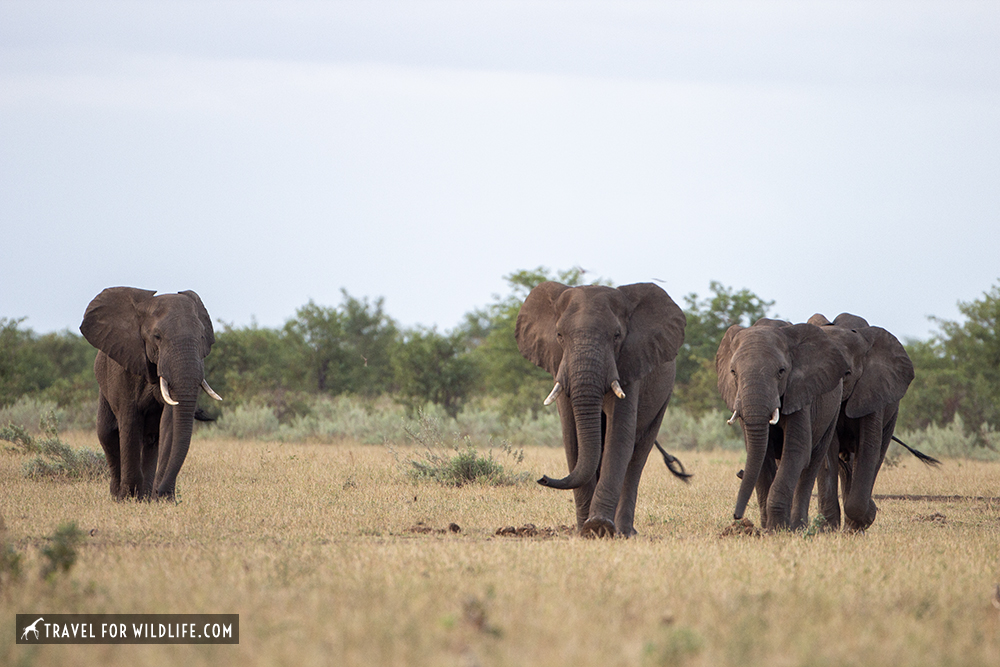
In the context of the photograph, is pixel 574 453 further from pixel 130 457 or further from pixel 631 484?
pixel 130 457

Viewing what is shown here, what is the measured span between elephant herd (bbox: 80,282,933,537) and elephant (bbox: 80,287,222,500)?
0.02m

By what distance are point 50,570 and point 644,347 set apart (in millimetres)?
5212

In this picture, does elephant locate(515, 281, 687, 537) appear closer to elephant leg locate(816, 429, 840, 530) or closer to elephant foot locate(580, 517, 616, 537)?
elephant foot locate(580, 517, 616, 537)

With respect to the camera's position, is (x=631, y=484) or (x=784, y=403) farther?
(x=784, y=403)

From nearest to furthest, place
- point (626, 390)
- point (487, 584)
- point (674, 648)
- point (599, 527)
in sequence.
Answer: point (674, 648) < point (487, 584) < point (599, 527) < point (626, 390)

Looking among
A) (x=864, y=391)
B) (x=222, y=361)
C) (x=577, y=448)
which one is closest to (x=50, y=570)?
(x=577, y=448)

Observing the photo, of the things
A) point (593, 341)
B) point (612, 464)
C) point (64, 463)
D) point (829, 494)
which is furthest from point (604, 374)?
point (64, 463)

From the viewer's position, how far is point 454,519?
34.4 feet

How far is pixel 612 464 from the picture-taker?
8930 millimetres

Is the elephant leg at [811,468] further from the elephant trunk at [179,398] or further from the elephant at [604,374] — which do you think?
the elephant trunk at [179,398]

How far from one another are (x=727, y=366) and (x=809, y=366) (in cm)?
95

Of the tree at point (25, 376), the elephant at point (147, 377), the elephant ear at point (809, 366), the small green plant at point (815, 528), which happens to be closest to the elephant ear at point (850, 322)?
the elephant ear at point (809, 366)

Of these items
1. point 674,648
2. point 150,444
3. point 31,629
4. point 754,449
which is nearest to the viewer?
point 674,648

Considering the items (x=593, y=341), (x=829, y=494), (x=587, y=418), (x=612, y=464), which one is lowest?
(x=829, y=494)
